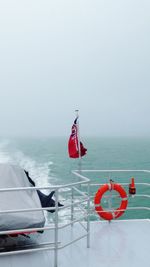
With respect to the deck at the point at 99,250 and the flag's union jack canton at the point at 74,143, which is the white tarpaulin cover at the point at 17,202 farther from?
the flag's union jack canton at the point at 74,143

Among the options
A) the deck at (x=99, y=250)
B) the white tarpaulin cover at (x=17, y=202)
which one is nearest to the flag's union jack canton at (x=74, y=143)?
the deck at (x=99, y=250)

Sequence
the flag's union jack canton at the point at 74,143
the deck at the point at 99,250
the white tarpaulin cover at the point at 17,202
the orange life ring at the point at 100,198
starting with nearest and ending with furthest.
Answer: the white tarpaulin cover at the point at 17,202 < the deck at the point at 99,250 < the orange life ring at the point at 100,198 < the flag's union jack canton at the point at 74,143

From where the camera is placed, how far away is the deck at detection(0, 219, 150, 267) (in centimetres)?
436

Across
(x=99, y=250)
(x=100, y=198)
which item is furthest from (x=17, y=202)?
(x=100, y=198)

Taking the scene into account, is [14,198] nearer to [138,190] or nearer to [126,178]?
[138,190]

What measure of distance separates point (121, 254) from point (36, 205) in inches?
51.5

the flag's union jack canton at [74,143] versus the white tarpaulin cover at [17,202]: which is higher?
the flag's union jack canton at [74,143]

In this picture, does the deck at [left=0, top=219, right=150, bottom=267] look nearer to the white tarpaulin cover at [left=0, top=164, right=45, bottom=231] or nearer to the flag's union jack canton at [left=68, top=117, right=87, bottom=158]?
the white tarpaulin cover at [left=0, top=164, right=45, bottom=231]

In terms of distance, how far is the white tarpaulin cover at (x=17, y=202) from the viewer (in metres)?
4.22

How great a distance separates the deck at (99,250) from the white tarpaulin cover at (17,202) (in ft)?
1.55

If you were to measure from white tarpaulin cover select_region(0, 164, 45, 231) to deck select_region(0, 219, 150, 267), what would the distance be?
47 cm

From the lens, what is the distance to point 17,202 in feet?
14.5

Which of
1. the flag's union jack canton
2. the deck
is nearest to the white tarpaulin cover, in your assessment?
the deck

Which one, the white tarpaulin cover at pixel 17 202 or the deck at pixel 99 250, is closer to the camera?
the white tarpaulin cover at pixel 17 202
